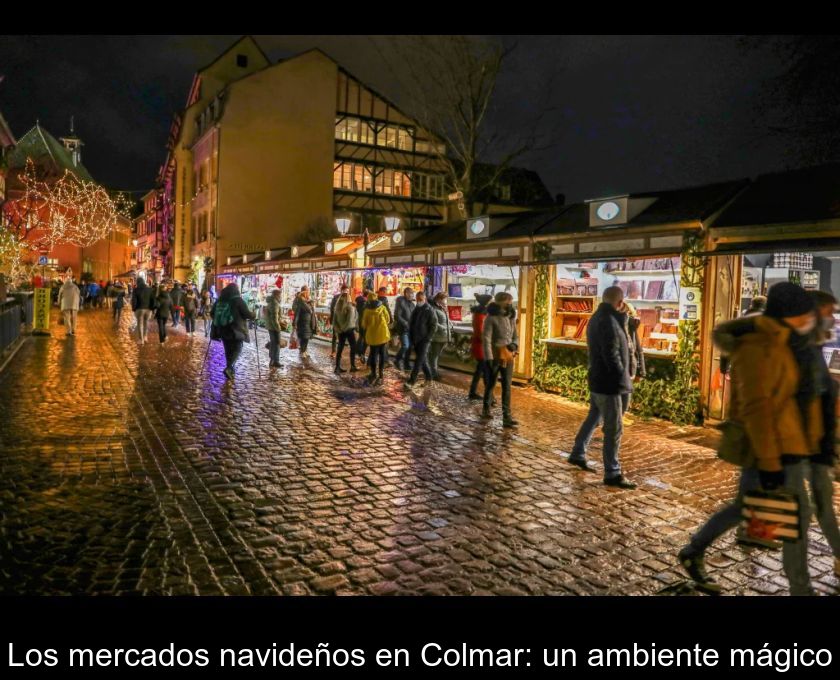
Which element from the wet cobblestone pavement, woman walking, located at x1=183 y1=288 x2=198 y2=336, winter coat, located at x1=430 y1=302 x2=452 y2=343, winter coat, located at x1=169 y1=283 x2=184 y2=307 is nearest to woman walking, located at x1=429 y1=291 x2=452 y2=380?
winter coat, located at x1=430 y1=302 x2=452 y2=343

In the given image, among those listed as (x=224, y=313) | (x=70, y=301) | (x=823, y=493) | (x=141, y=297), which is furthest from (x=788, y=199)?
(x=70, y=301)

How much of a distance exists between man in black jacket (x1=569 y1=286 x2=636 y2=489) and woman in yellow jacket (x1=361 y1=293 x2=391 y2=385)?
6522 mm

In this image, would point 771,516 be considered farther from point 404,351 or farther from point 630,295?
point 404,351

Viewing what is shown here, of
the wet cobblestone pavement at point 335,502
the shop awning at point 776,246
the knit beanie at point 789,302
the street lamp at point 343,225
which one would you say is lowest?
the wet cobblestone pavement at point 335,502

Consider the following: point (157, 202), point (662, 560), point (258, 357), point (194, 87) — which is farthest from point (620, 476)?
point (157, 202)

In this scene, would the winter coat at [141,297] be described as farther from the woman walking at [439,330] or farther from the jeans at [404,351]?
the woman walking at [439,330]

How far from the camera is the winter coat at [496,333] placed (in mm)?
8695

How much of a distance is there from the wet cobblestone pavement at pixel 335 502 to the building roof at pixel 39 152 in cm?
5240

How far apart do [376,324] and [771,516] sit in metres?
9.57

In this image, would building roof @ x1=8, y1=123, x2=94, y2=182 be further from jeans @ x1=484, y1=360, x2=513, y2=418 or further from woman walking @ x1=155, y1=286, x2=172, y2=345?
jeans @ x1=484, y1=360, x2=513, y2=418

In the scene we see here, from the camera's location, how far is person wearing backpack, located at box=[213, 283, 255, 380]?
11922 millimetres

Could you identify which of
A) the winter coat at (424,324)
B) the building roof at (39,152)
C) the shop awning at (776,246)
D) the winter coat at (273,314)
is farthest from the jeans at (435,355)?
the building roof at (39,152)
